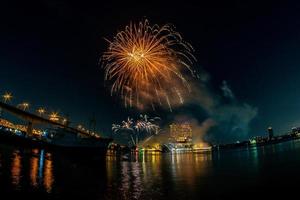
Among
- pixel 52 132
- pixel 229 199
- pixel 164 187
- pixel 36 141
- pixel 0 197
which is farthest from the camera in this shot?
pixel 52 132

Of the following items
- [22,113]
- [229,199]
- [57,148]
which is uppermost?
[22,113]

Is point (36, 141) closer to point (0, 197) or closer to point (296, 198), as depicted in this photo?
point (0, 197)

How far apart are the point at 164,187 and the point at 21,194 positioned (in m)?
15.1

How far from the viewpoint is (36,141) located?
12000cm

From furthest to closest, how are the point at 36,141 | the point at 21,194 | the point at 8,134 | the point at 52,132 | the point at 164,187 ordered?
the point at 52,132
the point at 36,141
the point at 8,134
the point at 164,187
the point at 21,194

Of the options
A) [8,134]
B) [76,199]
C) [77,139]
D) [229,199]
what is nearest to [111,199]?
[76,199]

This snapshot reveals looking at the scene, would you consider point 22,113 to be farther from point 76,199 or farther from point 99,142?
point 76,199

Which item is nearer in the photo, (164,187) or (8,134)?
(164,187)

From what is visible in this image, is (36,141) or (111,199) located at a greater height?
(36,141)

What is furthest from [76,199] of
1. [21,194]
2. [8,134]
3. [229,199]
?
[8,134]

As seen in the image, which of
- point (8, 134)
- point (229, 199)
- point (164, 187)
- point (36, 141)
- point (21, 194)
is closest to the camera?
point (21, 194)

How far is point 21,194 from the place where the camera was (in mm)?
24625

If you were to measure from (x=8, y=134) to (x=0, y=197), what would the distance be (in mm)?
93200

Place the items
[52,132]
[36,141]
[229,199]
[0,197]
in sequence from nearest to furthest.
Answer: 1. [0,197]
2. [229,199]
3. [36,141]
4. [52,132]
